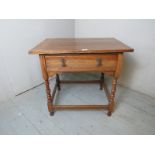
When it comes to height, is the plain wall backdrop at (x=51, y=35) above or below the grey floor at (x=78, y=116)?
above

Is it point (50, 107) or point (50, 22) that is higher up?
point (50, 22)

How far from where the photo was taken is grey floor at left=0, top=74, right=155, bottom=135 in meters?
1.14

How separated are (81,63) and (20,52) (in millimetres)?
898

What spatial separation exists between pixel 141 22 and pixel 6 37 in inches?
59.3

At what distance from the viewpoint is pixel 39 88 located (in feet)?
5.76

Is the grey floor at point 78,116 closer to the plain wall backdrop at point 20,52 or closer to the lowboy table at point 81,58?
the plain wall backdrop at point 20,52

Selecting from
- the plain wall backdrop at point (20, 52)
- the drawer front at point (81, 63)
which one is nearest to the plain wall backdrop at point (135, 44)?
the plain wall backdrop at point (20, 52)

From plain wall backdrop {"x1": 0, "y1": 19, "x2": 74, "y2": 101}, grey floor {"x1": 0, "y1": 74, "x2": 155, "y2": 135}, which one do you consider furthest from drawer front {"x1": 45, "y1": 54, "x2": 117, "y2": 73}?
plain wall backdrop {"x1": 0, "y1": 19, "x2": 74, "y2": 101}

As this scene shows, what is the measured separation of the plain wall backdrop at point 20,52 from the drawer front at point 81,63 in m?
0.69

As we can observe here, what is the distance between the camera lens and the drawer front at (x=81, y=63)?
3.15ft

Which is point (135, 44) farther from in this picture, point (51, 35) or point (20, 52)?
point (20, 52)

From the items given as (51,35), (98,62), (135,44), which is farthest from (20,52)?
(135,44)
